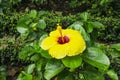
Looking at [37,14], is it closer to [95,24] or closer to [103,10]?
[95,24]

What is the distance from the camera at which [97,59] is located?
2229 millimetres

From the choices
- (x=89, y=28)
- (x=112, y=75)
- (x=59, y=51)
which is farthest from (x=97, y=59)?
(x=112, y=75)

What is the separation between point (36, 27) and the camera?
2.97 meters

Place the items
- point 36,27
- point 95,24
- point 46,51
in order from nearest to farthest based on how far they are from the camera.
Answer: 1. point 46,51
2. point 95,24
3. point 36,27

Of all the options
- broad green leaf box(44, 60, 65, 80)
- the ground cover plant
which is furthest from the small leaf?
broad green leaf box(44, 60, 65, 80)

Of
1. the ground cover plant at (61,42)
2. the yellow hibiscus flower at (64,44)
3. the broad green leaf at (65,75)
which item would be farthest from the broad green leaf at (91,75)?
the yellow hibiscus flower at (64,44)

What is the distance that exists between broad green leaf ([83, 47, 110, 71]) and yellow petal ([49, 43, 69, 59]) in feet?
0.61

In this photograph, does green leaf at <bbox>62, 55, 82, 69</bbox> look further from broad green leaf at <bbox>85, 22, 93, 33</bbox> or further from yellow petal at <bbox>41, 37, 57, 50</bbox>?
broad green leaf at <bbox>85, 22, 93, 33</bbox>

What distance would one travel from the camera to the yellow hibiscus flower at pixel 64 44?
210 centimetres

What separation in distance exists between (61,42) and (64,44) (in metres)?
0.06

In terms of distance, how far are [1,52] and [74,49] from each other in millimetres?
2077

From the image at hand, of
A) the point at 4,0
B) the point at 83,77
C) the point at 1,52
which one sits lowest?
the point at 1,52

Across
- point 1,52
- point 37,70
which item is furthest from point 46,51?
point 1,52

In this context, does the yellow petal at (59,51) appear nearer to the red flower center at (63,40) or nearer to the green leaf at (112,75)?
the red flower center at (63,40)
